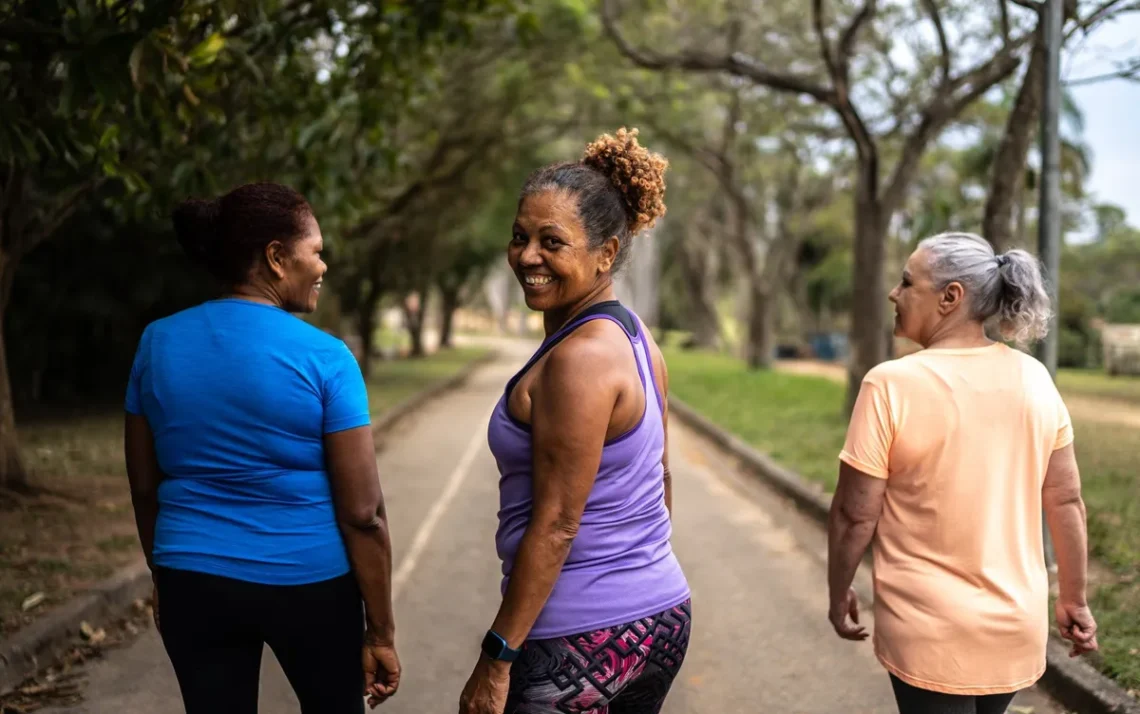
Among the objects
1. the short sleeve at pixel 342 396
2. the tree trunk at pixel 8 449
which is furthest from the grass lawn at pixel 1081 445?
the tree trunk at pixel 8 449

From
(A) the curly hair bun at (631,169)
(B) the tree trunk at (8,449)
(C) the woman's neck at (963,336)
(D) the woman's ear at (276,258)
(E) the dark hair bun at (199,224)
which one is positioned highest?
(A) the curly hair bun at (631,169)

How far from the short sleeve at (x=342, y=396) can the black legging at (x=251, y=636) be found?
0.36 metres

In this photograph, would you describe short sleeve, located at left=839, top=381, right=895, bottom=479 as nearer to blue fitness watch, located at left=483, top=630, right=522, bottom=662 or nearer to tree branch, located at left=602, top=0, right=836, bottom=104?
blue fitness watch, located at left=483, top=630, right=522, bottom=662

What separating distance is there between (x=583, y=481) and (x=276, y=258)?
877 millimetres

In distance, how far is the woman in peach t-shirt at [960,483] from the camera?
248 cm

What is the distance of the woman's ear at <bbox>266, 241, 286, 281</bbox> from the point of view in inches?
93.1

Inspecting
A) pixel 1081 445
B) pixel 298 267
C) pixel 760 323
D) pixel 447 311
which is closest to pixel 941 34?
pixel 1081 445

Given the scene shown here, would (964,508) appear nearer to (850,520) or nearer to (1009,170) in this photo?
(850,520)

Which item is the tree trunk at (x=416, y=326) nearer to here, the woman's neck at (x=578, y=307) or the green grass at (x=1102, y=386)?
the green grass at (x=1102, y=386)

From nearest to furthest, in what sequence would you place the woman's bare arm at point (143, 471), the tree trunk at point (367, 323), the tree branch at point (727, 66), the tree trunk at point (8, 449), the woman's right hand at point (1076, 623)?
the woman's bare arm at point (143, 471) → the woman's right hand at point (1076, 623) → the tree trunk at point (8, 449) → the tree branch at point (727, 66) → the tree trunk at point (367, 323)

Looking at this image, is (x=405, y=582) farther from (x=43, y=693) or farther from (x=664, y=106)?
(x=664, y=106)

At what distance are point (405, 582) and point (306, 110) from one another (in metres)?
4.54

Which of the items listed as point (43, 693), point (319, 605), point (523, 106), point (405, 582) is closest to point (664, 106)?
point (523, 106)

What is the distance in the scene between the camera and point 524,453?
216 cm
